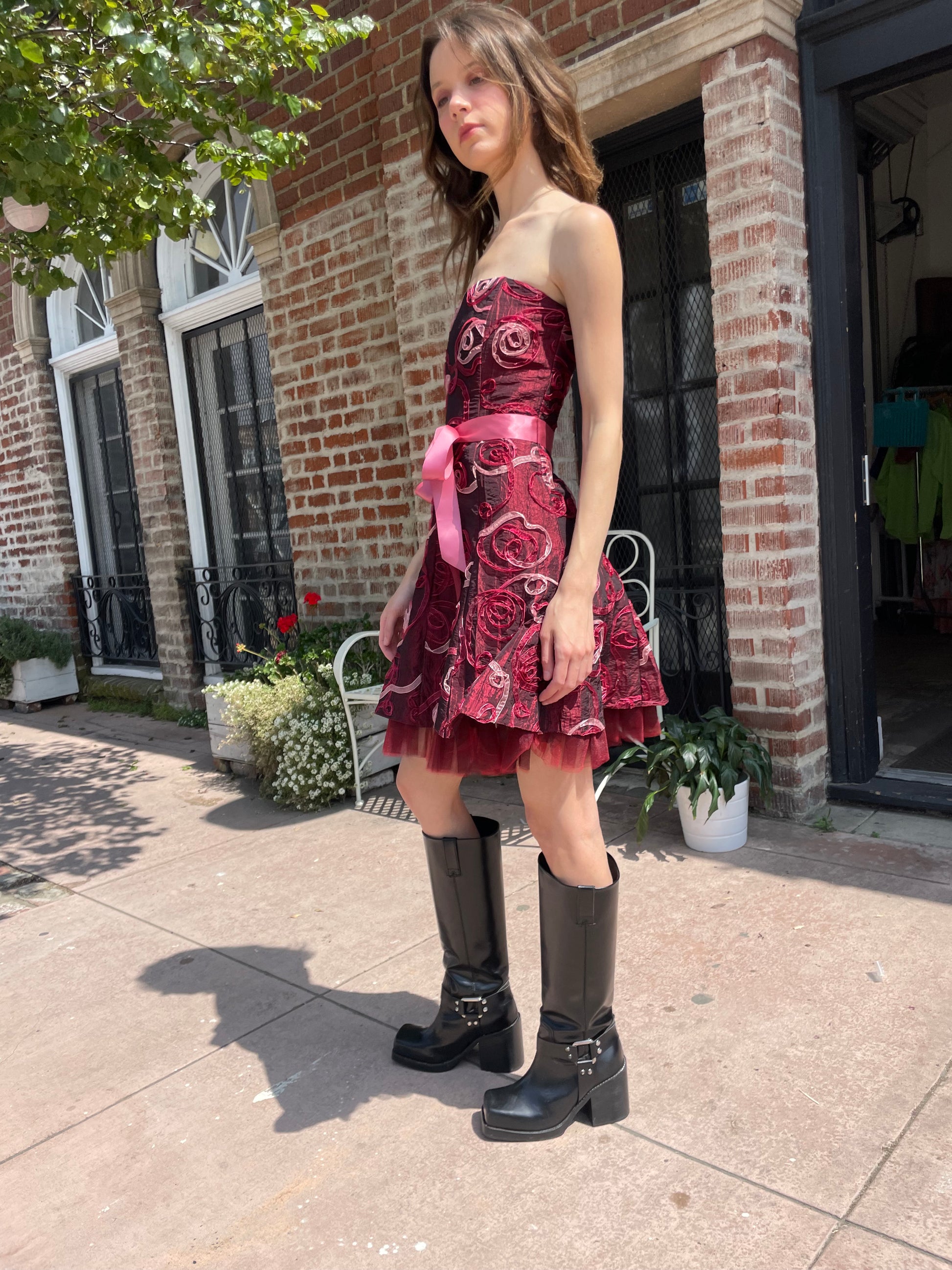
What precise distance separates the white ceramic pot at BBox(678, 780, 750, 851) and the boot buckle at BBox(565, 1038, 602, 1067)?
1.40m

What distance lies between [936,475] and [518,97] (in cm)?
Result: 551

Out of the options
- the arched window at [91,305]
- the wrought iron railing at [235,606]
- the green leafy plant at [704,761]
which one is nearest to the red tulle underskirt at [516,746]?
the green leafy plant at [704,761]

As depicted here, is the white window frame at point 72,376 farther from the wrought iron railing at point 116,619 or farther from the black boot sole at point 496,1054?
the black boot sole at point 496,1054

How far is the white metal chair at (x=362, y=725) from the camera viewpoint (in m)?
4.04

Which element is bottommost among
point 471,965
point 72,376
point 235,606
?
A: point 471,965

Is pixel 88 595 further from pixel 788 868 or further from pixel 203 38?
pixel 788 868

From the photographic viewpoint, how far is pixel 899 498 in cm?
664

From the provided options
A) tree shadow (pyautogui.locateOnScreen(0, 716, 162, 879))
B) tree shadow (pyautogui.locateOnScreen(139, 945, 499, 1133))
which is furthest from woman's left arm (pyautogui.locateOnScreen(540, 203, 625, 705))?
tree shadow (pyautogui.locateOnScreen(0, 716, 162, 879))

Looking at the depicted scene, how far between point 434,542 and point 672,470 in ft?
7.27

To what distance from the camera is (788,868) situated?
9.81ft

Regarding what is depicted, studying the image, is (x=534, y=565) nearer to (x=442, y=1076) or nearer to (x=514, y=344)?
(x=514, y=344)

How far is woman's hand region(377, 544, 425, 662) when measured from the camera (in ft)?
6.70

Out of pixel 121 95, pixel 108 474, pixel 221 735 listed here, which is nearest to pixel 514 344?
pixel 121 95

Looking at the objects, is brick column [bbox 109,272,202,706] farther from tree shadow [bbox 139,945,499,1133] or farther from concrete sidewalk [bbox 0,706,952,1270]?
tree shadow [bbox 139,945,499,1133]
